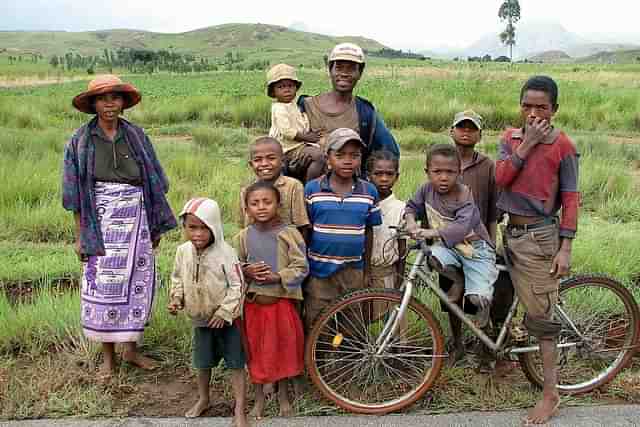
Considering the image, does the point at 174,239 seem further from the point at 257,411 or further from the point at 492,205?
the point at 492,205

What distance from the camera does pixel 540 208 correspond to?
3242mm

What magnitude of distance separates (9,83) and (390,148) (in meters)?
34.1

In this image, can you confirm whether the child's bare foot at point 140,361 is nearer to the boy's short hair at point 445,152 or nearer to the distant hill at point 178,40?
the boy's short hair at point 445,152

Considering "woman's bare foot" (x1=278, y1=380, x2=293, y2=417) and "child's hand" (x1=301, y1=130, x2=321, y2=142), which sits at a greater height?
"child's hand" (x1=301, y1=130, x2=321, y2=142)

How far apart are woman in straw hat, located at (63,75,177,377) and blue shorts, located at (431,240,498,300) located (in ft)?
6.05

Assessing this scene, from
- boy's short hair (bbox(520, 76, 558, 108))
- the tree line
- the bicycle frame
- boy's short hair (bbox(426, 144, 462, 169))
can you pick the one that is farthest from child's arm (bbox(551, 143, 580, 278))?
the tree line

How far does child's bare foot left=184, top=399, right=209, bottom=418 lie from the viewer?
330 cm

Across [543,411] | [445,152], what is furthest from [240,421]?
[445,152]

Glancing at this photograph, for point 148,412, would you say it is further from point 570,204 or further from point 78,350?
point 570,204

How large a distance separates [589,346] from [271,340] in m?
1.94

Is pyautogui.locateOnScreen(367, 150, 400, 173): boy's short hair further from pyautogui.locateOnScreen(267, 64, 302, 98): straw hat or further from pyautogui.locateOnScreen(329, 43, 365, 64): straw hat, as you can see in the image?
pyautogui.locateOnScreen(267, 64, 302, 98): straw hat

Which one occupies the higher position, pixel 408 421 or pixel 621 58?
pixel 621 58

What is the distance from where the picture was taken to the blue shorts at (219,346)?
324 cm

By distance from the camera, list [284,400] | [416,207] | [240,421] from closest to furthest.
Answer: [240,421] < [284,400] < [416,207]
